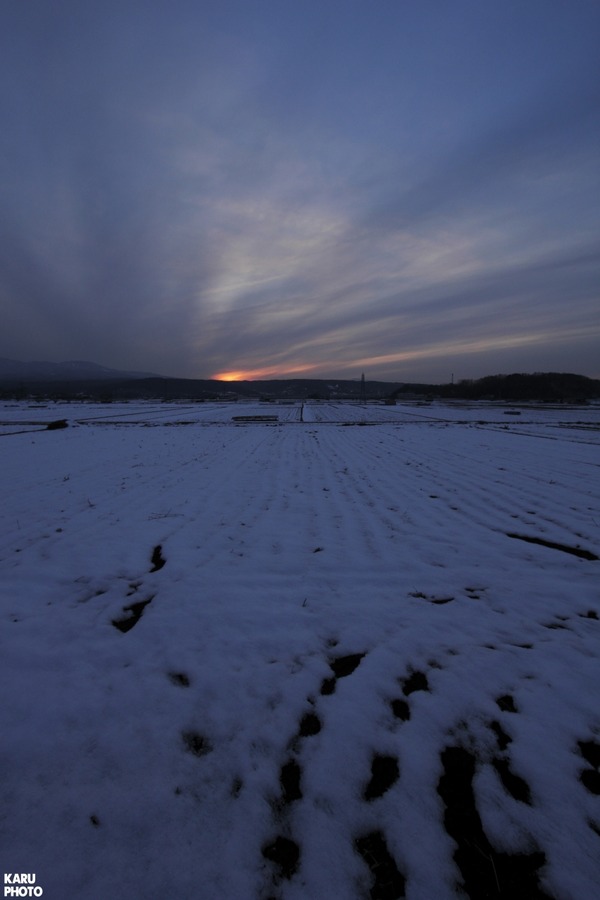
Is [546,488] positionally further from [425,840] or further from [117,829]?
[117,829]

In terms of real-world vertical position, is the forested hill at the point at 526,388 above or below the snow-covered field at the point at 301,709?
above

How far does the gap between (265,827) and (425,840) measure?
2.64 feet

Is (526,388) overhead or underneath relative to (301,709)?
overhead

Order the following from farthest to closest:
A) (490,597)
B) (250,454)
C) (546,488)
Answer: (250,454) < (546,488) < (490,597)

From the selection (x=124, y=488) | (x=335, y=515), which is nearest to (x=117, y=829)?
(x=335, y=515)

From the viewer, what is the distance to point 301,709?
270 centimetres

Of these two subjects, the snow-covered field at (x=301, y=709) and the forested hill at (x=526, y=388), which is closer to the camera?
the snow-covered field at (x=301, y=709)

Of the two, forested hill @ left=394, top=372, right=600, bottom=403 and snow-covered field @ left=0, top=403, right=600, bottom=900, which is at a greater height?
forested hill @ left=394, top=372, right=600, bottom=403

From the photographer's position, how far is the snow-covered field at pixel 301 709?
183cm

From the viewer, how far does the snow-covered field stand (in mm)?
1835

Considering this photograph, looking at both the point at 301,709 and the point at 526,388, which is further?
the point at 526,388

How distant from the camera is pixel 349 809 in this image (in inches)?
80.9

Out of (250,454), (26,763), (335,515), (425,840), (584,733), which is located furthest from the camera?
(250,454)

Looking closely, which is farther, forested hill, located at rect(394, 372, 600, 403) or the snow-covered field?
forested hill, located at rect(394, 372, 600, 403)
